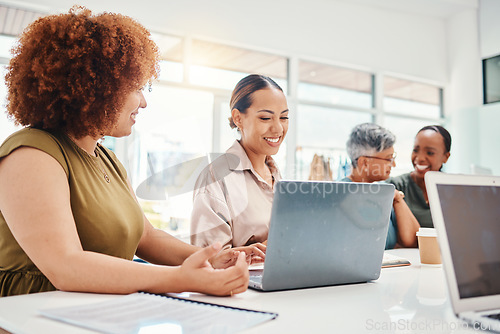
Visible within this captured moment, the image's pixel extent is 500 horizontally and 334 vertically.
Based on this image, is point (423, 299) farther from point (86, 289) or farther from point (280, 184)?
point (86, 289)

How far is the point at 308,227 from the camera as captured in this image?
0.94 metres

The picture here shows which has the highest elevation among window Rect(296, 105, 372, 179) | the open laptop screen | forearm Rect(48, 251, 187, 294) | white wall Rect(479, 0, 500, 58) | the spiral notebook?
white wall Rect(479, 0, 500, 58)

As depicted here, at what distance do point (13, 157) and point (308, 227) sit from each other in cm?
66

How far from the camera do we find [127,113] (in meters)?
1.25

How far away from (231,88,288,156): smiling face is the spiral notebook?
1.10m

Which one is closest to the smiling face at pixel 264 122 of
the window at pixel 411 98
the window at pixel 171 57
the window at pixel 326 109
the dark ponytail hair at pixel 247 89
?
the dark ponytail hair at pixel 247 89

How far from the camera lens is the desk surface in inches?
28.0

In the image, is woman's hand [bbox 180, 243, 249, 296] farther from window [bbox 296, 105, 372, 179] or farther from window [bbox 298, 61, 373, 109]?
window [bbox 298, 61, 373, 109]

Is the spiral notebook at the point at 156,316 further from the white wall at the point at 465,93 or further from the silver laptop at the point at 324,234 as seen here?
the white wall at the point at 465,93

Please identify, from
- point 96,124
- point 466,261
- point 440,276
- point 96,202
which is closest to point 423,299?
point 466,261

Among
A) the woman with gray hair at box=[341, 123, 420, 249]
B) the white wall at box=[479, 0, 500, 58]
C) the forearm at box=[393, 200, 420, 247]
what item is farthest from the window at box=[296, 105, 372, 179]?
the forearm at box=[393, 200, 420, 247]

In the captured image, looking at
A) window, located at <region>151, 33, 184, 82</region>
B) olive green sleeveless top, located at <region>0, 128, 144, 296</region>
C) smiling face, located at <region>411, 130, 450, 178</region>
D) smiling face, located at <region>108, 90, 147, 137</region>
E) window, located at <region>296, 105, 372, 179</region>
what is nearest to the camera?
olive green sleeveless top, located at <region>0, 128, 144, 296</region>

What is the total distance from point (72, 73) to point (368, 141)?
5.46 feet

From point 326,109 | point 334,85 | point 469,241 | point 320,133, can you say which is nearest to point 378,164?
point 469,241
